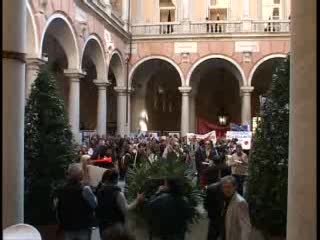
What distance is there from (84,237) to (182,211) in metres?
1.02

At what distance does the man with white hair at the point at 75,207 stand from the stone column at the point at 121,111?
901 inches

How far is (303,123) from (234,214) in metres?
2.40

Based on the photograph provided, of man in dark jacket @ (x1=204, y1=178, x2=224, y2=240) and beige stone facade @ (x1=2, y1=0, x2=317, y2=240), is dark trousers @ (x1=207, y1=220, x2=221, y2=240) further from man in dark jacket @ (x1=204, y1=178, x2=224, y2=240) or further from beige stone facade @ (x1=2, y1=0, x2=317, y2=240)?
beige stone facade @ (x1=2, y1=0, x2=317, y2=240)

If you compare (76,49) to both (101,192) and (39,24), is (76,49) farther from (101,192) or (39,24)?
(101,192)

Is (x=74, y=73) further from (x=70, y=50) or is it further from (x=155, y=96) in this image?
(x=155, y=96)

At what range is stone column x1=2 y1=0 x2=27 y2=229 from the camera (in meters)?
4.04

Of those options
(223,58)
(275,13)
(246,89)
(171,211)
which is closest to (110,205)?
(171,211)

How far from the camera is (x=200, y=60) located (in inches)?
1143

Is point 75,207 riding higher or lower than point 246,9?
lower

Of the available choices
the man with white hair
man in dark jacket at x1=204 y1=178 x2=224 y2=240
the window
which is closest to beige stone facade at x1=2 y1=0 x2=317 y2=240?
the window

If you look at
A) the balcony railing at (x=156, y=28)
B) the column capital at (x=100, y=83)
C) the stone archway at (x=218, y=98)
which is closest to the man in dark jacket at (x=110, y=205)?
the column capital at (x=100, y=83)

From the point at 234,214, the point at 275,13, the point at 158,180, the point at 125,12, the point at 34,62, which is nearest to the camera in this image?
the point at 234,214

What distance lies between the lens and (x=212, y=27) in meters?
29.5

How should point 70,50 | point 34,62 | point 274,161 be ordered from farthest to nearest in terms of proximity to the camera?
1. point 70,50
2. point 34,62
3. point 274,161
